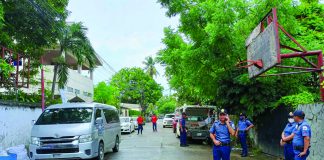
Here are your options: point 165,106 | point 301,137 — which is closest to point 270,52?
point 301,137

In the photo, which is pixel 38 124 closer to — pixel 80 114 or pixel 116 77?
pixel 80 114

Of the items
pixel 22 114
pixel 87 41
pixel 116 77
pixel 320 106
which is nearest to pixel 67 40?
pixel 87 41

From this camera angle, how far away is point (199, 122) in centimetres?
1947

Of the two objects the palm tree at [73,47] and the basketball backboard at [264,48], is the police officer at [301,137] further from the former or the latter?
the palm tree at [73,47]

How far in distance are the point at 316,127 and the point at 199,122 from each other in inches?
390

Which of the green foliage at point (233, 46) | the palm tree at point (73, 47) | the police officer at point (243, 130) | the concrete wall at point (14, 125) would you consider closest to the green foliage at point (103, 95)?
the palm tree at point (73, 47)

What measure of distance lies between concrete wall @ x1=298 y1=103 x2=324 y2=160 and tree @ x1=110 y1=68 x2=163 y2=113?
62842 mm

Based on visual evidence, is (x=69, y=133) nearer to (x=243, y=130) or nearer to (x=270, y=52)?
(x=270, y=52)

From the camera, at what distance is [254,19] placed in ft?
45.5

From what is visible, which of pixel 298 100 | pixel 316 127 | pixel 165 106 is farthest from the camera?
pixel 165 106

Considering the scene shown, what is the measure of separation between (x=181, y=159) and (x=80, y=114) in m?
3.88

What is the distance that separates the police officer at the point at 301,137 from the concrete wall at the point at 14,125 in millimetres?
9630

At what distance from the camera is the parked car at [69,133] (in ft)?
34.2

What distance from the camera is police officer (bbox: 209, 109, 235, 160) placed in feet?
26.5
